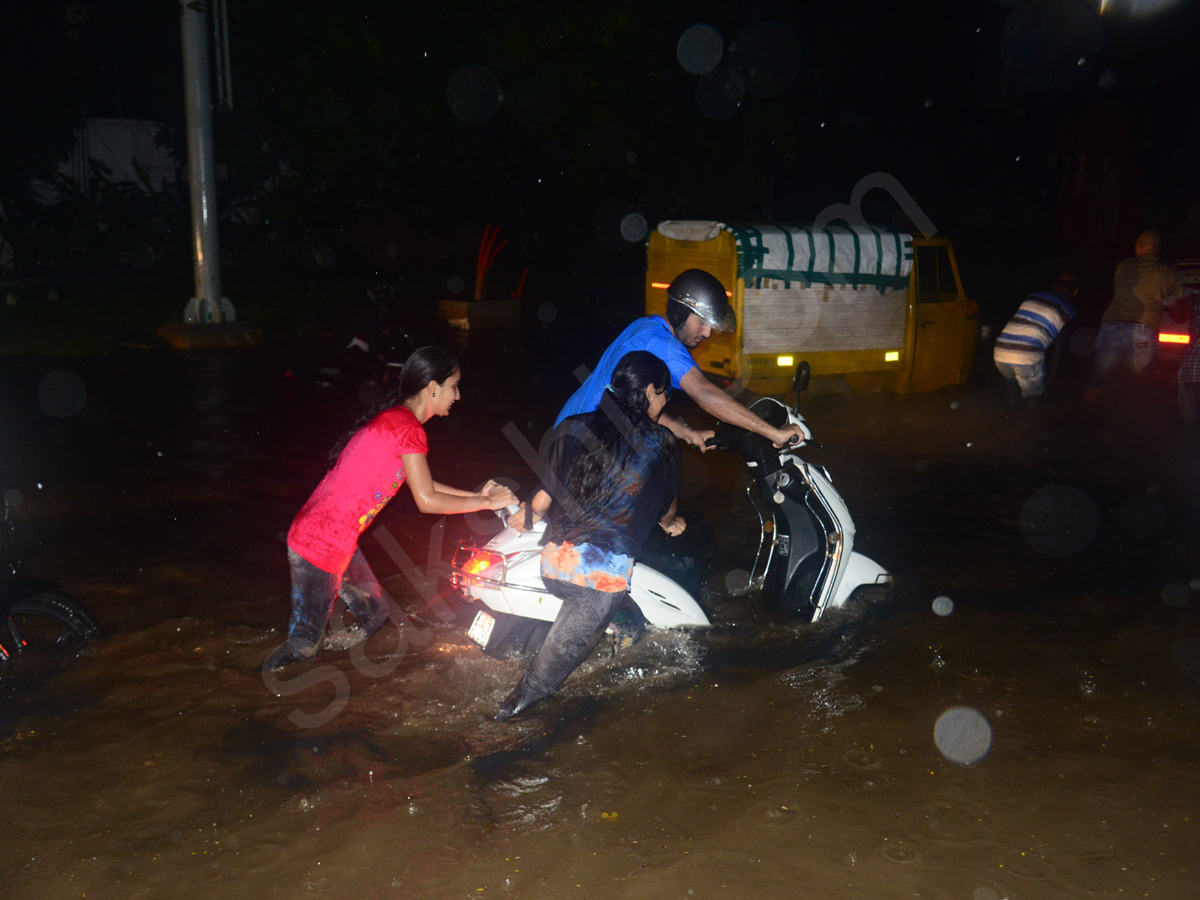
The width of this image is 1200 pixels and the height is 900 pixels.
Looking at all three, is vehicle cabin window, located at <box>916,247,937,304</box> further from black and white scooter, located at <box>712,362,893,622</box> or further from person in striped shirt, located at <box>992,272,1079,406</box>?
black and white scooter, located at <box>712,362,893,622</box>

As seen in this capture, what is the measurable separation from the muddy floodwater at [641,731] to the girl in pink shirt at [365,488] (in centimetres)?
42

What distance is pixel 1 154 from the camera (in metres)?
23.8

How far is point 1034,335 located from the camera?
10695mm

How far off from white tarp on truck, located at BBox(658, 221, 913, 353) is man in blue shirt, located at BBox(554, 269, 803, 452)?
627 centimetres

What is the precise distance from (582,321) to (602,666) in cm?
1685

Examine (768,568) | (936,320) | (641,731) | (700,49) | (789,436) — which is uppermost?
(700,49)

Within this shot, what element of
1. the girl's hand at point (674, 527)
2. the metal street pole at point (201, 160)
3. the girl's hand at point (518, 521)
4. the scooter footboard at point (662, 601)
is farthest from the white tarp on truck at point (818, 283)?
the metal street pole at point (201, 160)

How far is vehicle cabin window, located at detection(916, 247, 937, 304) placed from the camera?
1211cm

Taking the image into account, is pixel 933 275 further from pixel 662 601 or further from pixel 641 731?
pixel 641 731

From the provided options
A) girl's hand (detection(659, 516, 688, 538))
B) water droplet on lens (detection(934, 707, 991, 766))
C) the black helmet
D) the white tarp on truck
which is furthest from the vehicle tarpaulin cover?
water droplet on lens (detection(934, 707, 991, 766))

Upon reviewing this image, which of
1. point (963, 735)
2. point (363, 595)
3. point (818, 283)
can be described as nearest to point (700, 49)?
point (818, 283)

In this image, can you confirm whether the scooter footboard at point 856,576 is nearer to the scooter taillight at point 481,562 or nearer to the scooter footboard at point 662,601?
the scooter footboard at point 662,601

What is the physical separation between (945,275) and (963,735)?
9.32 meters

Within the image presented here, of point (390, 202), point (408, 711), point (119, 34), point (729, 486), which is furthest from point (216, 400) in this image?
point (119, 34)
